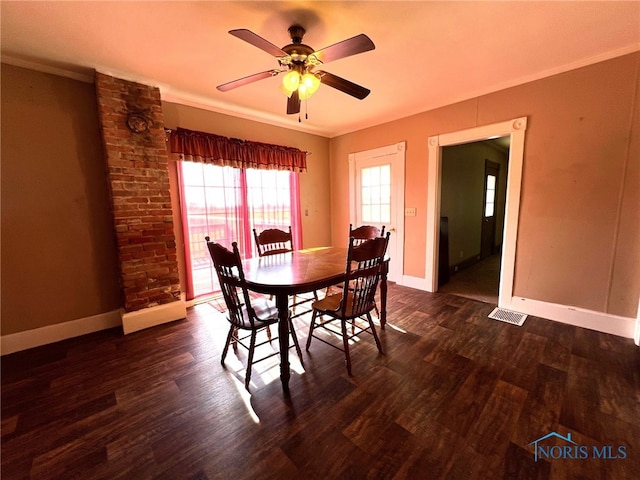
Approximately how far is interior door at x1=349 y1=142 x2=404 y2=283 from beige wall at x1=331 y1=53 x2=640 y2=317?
105 cm

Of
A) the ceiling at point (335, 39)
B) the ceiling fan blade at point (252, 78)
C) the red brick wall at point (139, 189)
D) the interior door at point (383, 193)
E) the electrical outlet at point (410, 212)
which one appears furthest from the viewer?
→ the interior door at point (383, 193)

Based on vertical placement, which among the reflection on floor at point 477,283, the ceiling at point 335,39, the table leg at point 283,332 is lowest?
the reflection on floor at point 477,283

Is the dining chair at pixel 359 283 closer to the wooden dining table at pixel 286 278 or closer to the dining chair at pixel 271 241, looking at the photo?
the wooden dining table at pixel 286 278

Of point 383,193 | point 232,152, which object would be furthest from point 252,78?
point 383,193

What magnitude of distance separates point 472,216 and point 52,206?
6.01m

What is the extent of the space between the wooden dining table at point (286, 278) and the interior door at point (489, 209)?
4102 mm

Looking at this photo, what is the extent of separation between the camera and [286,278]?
6.04 ft

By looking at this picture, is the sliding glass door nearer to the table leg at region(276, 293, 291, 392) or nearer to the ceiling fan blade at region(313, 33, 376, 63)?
the table leg at region(276, 293, 291, 392)

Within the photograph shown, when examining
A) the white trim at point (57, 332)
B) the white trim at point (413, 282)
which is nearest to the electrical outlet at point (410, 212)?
the white trim at point (413, 282)

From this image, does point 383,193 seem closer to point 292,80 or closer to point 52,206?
point 292,80

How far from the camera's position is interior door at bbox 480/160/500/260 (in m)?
5.32

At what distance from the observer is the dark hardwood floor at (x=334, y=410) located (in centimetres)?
128

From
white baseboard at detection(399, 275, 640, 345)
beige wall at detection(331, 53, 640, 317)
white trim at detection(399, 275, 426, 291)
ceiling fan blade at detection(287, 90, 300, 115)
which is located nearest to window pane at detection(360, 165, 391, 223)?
white trim at detection(399, 275, 426, 291)

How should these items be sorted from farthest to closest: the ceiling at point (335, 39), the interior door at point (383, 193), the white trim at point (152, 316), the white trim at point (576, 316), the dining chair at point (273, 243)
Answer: the interior door at point (383, 193)
the dining chair at point (273, 243)
the white trim at point (152, 316)
the white trim at point (576, 316)
the ceiling at point (335, 39)
